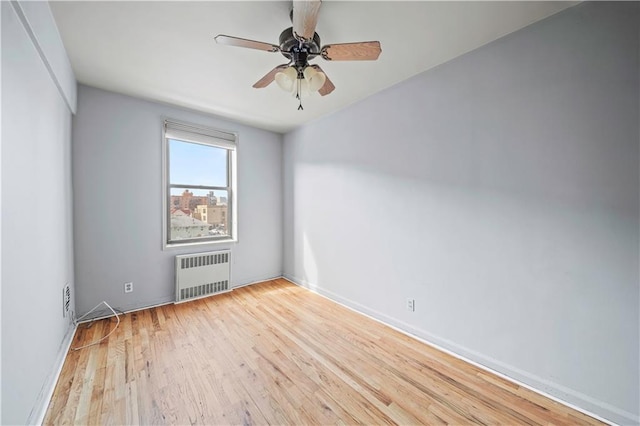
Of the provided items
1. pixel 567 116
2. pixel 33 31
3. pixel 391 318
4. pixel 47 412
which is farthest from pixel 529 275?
pixel 33 31

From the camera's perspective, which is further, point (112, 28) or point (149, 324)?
point (149, 324)

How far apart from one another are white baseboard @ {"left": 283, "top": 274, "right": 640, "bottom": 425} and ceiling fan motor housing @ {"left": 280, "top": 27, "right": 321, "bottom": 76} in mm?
2494

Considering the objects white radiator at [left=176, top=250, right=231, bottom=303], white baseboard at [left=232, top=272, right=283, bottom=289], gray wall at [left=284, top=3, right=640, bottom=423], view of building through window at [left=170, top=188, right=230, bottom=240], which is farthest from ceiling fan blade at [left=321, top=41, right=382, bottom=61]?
white baseboard at [left=232, top=272, right=283, bottom=289]

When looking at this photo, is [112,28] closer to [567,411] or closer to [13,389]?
[13,389]

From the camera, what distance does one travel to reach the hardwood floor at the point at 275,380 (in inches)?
59.0

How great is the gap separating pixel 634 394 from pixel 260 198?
4.03 m

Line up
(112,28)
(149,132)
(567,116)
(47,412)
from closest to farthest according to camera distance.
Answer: (47,412), (567,116), (112,28), (149,132)

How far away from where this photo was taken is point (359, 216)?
294 cm

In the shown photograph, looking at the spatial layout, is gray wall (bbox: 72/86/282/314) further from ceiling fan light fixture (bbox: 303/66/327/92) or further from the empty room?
ceiling fan light fixture (bbox: 303/66/327/92)

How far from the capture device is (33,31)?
1.36m

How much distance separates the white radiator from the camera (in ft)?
10.4

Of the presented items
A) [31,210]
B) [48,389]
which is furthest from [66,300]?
[31,210]

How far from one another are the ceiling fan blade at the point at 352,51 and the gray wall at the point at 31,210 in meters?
1.57

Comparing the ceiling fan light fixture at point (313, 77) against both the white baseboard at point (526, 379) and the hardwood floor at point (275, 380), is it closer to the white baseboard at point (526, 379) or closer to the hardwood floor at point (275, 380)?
the hardwood floor at point (275, 380)
